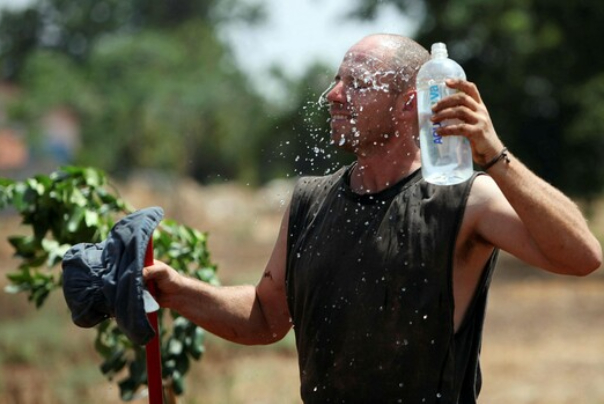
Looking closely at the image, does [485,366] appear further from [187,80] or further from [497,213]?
[187,80]

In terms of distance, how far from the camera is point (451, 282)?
3.48 metres


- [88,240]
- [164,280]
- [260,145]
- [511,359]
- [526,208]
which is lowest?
[526,208]

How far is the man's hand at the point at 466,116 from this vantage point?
3070mm

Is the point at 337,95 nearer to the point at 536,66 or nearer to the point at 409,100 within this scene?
the point at 409,100

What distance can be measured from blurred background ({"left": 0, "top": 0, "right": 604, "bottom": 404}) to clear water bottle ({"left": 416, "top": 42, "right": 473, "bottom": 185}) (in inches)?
38.1

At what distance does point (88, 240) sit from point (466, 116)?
2.35 metres

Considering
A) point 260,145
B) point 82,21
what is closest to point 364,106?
point 260,145

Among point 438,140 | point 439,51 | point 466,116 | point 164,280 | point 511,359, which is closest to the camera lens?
point 466,116

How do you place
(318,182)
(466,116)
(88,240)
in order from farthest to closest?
(88,240)
(318,182)
(466,116)

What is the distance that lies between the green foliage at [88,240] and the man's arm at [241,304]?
1114 mm

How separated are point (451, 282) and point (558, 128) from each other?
20.4 m

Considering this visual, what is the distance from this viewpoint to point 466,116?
3076mm

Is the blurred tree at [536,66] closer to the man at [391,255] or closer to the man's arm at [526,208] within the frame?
the man at [391,255]

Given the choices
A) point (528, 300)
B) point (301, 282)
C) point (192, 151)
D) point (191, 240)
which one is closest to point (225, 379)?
point (191, 240)
